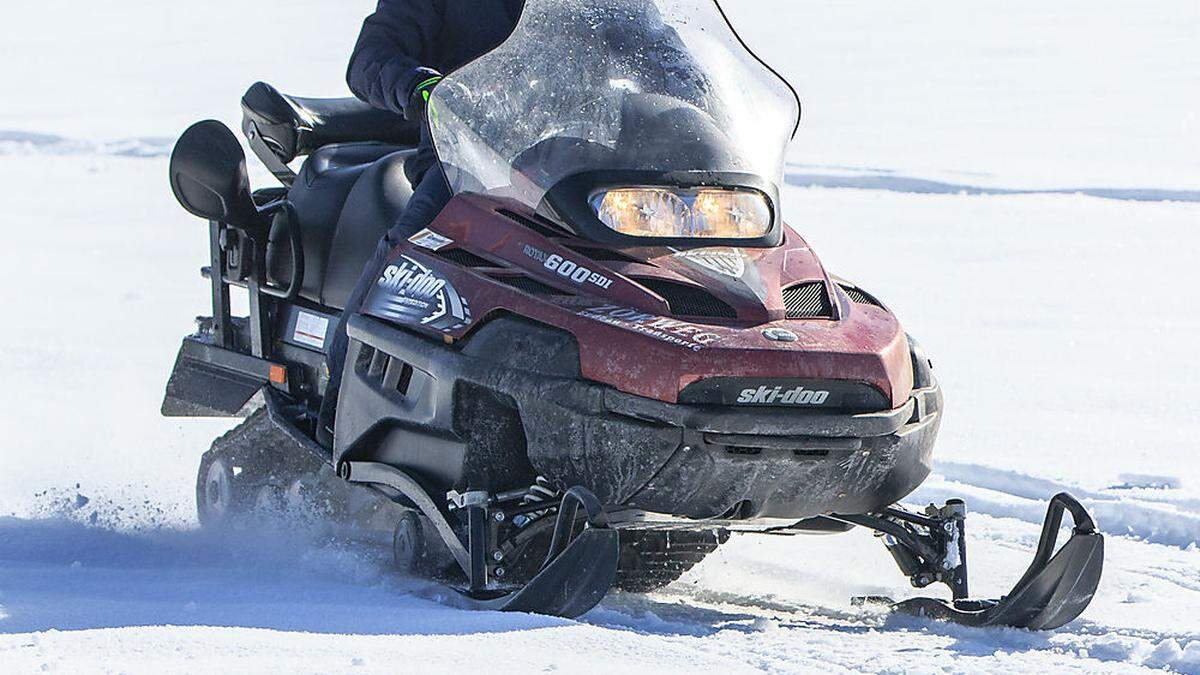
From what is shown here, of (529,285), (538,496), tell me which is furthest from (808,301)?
(538,496)

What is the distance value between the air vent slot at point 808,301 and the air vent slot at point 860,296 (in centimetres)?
17

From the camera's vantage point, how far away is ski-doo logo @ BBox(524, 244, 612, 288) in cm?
369

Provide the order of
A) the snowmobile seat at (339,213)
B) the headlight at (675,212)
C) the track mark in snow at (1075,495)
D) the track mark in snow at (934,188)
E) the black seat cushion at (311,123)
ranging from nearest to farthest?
the headlight at (675,212)
the snowmobile seat at (339,213)
the track mark in snow at (1075,495)
the black seat cushion at (311,123)
the track mark in snow at (934,188)

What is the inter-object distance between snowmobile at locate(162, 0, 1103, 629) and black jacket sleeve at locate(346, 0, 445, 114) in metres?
0.41

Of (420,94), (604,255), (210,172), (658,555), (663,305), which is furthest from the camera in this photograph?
(210,172)

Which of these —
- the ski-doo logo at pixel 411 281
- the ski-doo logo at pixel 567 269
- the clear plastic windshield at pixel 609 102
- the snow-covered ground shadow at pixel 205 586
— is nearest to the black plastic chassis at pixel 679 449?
the ski-doo logo at pixel 411 281

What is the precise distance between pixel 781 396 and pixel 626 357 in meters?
0.31

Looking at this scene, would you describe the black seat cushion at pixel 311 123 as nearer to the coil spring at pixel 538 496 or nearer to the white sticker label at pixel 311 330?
the white sticker label at pixel 311 330

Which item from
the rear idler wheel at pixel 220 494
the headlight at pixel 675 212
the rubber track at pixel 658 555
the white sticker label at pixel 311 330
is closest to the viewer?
the headlight at pixel 675 212

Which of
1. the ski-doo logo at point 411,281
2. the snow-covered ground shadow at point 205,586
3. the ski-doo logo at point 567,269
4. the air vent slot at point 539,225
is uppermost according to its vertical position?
the air vent slot at point 539,225

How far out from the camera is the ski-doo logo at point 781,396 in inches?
138

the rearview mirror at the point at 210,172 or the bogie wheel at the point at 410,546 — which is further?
the rearview mirror at the point at 210,172

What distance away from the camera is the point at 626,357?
3529 millimetres

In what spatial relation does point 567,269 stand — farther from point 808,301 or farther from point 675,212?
point 808,301
